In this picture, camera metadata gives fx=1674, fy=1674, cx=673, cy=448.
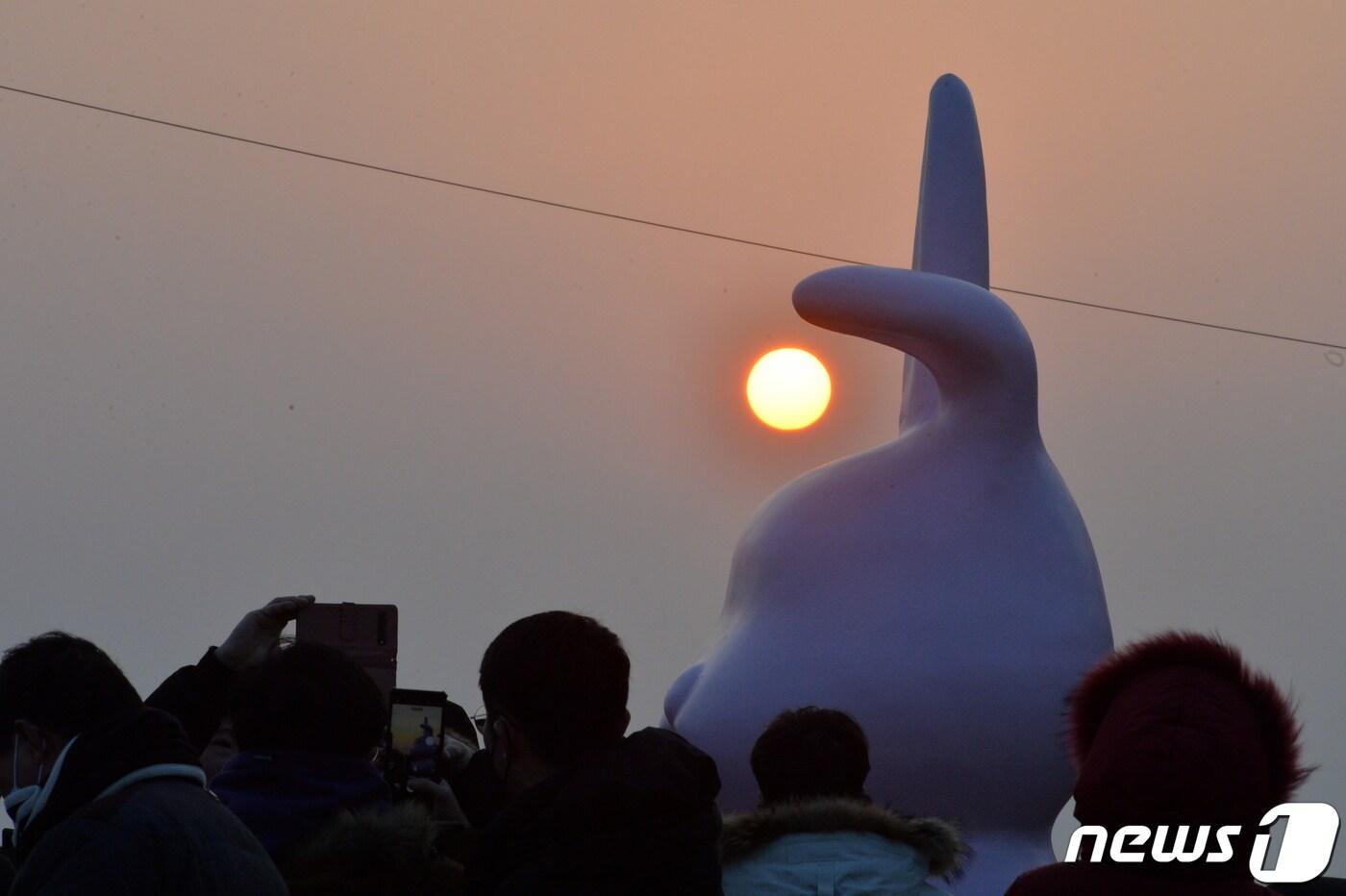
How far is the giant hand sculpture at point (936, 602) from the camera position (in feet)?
18.6

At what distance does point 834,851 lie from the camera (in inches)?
122

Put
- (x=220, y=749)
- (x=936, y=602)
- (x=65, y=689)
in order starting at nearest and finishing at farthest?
1. (x=65, y=689)
2. (x=220, y=749)
3. (x=936, y=602)

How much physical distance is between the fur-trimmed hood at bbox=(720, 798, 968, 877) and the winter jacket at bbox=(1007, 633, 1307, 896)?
2.35ft

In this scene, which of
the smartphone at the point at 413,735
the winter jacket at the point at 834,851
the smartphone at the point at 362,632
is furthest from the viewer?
the smartphone at the point at 362,632

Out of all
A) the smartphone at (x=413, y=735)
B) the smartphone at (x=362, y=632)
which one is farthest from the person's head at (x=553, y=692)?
the smartphone at (x=362, y=632)

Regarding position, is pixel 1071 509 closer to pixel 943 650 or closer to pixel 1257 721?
pixel 943 650

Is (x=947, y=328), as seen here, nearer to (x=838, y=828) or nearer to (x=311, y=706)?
(x=838, y=828)

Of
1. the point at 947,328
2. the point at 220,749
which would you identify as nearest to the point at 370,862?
the point at 220,749

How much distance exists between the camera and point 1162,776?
2.32 m

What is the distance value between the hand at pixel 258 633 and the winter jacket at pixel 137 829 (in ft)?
2.98

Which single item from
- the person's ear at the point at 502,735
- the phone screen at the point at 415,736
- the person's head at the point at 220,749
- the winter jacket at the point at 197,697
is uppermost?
the person's ear at the point at 502,735

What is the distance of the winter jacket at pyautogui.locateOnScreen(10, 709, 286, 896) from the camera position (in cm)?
247

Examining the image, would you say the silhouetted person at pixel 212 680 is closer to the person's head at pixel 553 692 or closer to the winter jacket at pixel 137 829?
the winter jacket at pixel 137 829

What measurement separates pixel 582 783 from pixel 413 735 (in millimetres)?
1131
